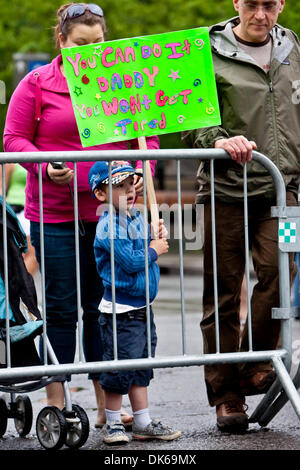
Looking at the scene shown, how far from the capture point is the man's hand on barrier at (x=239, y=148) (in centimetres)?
523

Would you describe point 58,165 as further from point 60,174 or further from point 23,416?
point 23,416

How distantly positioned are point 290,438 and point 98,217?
1.52 m

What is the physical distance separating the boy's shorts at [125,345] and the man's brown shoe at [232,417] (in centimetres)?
53

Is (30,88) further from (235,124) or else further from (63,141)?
(235,124)

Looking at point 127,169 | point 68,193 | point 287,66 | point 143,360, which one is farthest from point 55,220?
point 287,66

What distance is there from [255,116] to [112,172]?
0.83 meters

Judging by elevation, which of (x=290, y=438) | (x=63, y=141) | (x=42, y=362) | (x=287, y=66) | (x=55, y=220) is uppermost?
(x=287, y=66)

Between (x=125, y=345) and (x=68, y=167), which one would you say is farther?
(x=68, y=167)

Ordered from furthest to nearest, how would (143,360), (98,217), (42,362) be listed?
(98,217) < (42,362) < (143,360)

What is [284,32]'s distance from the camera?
5871 mm

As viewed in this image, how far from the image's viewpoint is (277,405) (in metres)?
5.55

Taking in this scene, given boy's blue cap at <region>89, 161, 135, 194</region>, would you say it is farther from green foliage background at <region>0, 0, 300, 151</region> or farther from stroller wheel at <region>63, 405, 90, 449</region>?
green foliage background at <region>0, 0, 300, 151</region>

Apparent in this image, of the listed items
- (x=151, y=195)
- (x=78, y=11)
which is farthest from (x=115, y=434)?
(x=78, y=11)

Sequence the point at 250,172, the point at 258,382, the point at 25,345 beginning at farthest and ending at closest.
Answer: the point at 258,382
the point at 250,172
the point at 25,345
